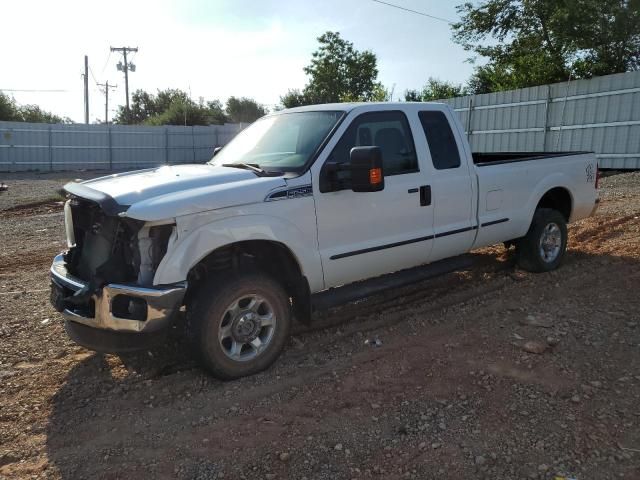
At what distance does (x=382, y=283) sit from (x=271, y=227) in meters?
1.31

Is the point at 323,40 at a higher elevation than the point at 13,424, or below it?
higher

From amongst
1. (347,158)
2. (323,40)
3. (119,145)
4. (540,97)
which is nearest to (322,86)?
(323,40)

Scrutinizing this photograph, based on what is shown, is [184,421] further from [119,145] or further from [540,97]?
[119,145]

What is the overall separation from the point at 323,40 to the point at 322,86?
3.51m

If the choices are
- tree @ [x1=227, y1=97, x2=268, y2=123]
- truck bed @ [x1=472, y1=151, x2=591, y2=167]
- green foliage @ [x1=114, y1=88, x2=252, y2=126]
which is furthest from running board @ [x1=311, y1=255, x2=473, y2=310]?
tree @ [x1=227, y1=97, x2=268, y2=123]

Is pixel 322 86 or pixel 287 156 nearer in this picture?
pixel 287 156

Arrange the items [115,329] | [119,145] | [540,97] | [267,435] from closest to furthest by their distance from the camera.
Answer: [267,435], [115,329], [540,97], [119,145]

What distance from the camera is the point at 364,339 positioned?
4.57 metres

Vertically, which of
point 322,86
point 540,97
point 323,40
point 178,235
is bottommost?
point 178,235

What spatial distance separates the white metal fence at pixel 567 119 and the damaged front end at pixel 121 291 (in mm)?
14891

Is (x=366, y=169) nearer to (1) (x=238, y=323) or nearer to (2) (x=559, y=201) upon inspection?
(1) (x=238, y=323)

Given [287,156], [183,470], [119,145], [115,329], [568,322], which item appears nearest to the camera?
[183,470]

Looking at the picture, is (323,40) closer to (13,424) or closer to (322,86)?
(322,86)

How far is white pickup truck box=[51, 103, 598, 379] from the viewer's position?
351cm
